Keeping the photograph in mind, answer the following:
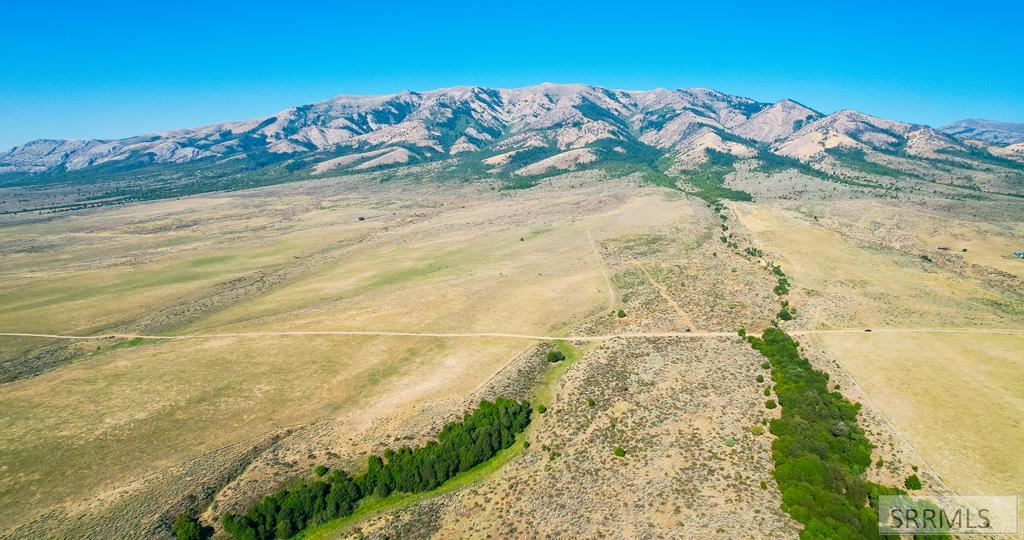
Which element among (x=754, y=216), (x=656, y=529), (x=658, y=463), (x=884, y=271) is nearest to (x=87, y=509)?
(x=656, y=529)

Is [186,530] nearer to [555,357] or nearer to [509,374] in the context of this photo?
[509,374]

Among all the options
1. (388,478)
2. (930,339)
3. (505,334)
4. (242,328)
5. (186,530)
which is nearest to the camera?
(186,530)

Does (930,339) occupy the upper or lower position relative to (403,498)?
upper

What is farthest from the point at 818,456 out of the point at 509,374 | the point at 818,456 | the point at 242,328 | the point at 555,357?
the point at 242,328

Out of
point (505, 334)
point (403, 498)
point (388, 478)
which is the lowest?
point (403, 498)

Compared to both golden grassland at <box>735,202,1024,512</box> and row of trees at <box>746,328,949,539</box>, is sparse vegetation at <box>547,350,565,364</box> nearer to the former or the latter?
row of trees at <box>746,328,949,539</box>

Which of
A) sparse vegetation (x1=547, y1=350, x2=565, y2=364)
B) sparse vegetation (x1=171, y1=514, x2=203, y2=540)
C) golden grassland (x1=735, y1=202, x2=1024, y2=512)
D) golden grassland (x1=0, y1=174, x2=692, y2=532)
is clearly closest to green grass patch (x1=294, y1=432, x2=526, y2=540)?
sparse vegetation (x1=171, y1=514, x2=203, y2=540)

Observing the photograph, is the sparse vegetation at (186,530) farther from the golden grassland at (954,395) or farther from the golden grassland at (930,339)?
the golden grassland at (954,395)

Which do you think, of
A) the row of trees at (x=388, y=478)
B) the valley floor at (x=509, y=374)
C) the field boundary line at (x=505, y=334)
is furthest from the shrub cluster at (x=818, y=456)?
the row of trees at (x=388, y=478)
